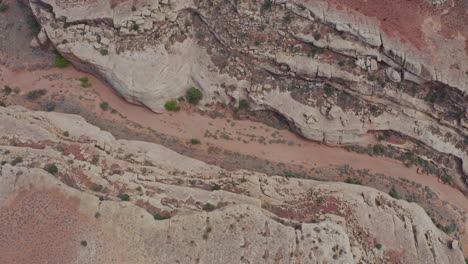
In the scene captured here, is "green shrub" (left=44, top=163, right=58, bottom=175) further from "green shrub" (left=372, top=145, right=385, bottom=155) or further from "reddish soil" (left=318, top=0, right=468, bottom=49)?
"green shrub" (left=372, top=145, right=385, bottom=155)

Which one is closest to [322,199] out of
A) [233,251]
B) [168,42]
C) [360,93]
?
[233,251]

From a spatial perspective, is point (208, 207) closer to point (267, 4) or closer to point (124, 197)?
point (124, 197)

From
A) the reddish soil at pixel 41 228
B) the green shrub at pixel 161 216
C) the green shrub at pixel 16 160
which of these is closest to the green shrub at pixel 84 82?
the green shrub at pixel 16 160

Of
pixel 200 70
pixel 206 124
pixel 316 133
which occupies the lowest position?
pixel 206 124

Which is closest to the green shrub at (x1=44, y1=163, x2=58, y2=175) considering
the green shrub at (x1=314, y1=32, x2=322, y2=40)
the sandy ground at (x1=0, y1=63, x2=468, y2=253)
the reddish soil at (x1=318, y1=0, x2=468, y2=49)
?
the sandy ground at (x1=0, y1=63, x2=468, y2=253)

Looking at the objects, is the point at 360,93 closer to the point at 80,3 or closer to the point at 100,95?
the point at 100,95
